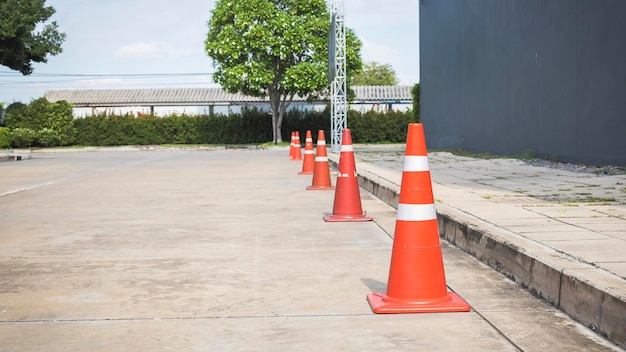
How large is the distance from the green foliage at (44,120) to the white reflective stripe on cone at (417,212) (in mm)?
43585

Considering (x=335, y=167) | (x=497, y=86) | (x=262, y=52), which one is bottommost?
(x=335, y=167)

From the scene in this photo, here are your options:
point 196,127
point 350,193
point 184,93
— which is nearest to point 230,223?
point 350,193

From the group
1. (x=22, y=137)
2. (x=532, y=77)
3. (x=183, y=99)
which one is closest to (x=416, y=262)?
(x=532, y=77)

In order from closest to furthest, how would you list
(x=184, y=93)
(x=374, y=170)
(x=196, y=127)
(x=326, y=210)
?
(x=326, y=210), (x=374, y=170), (x=196, y=127), (x=184, y=93)

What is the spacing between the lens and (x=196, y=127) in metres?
49.7

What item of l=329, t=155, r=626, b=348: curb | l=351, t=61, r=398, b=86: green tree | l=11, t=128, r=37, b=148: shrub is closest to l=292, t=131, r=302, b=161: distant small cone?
l=329, t=155, r=626, b=348: curb

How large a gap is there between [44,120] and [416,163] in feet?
149

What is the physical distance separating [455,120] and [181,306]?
75.2 ft

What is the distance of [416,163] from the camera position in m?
5.35

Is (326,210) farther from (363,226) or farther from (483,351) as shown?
(483,351)

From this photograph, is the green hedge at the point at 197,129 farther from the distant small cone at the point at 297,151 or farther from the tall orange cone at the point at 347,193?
the tall orange cone at the point at 347,193

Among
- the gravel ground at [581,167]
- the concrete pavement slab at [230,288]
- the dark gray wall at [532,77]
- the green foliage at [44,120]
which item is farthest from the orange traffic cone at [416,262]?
the green foliage at [44,120]

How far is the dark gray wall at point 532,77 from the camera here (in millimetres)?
15055

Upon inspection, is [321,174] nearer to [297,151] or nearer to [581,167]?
[581,167]
